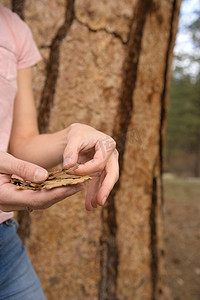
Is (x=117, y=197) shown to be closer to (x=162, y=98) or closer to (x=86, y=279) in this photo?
(x=86, y=279)

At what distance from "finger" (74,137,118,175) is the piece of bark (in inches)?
0.8

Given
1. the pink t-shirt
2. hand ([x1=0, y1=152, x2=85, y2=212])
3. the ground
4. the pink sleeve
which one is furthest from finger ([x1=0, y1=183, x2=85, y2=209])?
the ground

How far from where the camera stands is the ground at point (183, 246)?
98.9 inches

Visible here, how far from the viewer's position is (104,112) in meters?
1.62

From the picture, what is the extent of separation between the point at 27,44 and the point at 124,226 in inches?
43.2

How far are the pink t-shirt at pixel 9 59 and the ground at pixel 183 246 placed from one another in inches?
77.2

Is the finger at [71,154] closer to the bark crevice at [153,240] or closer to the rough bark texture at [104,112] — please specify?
the rough bark texture at [104,112]

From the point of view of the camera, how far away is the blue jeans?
104 cm

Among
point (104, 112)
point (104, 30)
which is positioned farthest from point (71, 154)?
point (104, 30)

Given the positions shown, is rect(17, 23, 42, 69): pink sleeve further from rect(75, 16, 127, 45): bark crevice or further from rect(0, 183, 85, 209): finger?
rect(0, 183, 85, 209): finger

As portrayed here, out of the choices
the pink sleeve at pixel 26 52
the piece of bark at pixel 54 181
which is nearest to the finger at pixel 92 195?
the piece of bark at pixel 54 181

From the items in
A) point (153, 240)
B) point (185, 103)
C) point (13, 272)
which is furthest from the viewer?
point (185, 103)

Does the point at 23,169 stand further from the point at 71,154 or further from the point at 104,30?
the point at 104,30

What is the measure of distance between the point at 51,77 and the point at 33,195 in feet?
3.15
